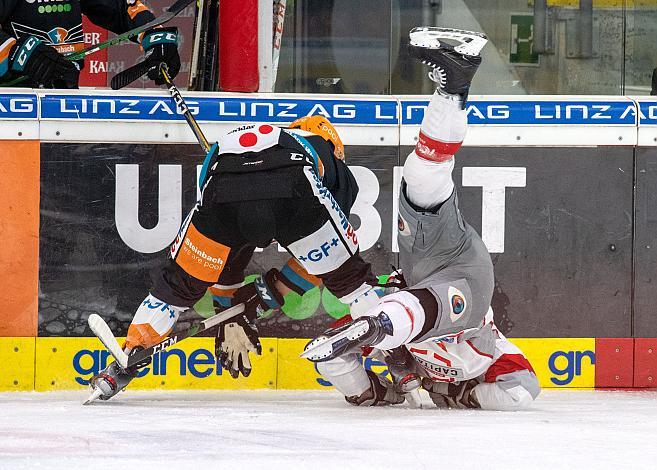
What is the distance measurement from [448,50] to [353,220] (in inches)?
49.6

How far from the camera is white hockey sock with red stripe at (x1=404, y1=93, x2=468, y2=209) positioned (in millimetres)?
3867

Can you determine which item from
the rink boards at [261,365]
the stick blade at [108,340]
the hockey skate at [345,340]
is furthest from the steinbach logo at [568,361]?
the stick blade at [108,340]

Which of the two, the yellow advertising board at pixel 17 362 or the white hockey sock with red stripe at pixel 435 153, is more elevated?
the white hockey sock with red stripe at pixel 435 153

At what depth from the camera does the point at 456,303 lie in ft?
12.8

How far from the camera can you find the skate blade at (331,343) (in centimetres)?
354

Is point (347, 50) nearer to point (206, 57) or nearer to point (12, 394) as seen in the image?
point (206, 57)

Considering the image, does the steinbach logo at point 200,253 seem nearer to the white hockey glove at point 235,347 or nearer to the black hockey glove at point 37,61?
the white hockey glove at point 235,347

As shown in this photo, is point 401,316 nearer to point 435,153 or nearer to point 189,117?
point 435,153

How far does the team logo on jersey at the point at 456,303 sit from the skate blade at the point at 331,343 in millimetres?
Result: 406

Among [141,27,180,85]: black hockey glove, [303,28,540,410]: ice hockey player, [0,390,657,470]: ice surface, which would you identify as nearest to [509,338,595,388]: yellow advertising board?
[0,390,657,470]: ice surface

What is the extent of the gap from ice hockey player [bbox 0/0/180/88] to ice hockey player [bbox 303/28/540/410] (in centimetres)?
147

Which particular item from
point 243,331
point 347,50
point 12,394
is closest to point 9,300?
point 12,394

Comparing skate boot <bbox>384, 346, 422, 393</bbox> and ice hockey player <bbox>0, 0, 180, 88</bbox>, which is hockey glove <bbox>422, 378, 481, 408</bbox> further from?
ice hockey player <bbox>0, 0, 180, 88</bbox>

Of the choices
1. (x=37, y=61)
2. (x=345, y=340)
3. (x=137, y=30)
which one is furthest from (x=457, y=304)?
(x=37, y=61)
